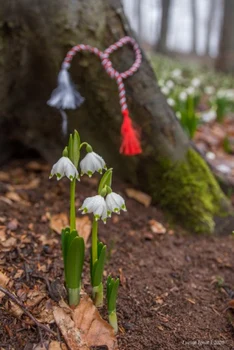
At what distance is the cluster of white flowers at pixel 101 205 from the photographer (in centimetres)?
134

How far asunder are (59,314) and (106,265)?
0.44 metres

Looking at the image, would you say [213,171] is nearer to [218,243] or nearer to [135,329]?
[218,243]

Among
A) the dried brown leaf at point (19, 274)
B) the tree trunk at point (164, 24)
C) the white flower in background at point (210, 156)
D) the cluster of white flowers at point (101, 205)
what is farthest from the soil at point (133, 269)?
the tree trunk at point (164, 24)

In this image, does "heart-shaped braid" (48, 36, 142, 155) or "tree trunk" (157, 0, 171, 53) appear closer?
"heart-shaped braid" (48, 36, 142, 155)

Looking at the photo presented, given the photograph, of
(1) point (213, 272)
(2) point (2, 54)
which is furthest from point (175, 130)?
(2) point (2, 54)


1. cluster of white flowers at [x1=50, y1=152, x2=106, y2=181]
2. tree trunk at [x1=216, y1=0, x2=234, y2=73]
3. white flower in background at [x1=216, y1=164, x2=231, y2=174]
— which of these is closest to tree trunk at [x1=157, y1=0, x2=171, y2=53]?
tree trunk at [x1=216, y1=0, x2=234, y2=73]

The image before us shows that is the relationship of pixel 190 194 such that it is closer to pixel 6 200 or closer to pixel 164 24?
pixel 6 200

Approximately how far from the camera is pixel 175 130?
243 cm

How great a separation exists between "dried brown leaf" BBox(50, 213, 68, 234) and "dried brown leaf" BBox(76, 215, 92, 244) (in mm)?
73

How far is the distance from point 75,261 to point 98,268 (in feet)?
0.31

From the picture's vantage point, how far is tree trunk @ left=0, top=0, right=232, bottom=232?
2.20 m

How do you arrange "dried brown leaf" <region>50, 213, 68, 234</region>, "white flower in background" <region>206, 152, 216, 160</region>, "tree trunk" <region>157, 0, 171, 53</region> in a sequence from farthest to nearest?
"tree trunk" <region>157, 0, 171, 53</region>
"white flower in background" <region>206, 152, 216, 160</region>
"dried brown leaf" <region>50, 213, 68, 234</region>

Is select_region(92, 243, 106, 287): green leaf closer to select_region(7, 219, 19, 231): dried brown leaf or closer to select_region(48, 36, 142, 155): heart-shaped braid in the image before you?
select_region(7, 219, 19, 231): dried brown leaf

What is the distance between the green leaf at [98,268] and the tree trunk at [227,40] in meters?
8.98
